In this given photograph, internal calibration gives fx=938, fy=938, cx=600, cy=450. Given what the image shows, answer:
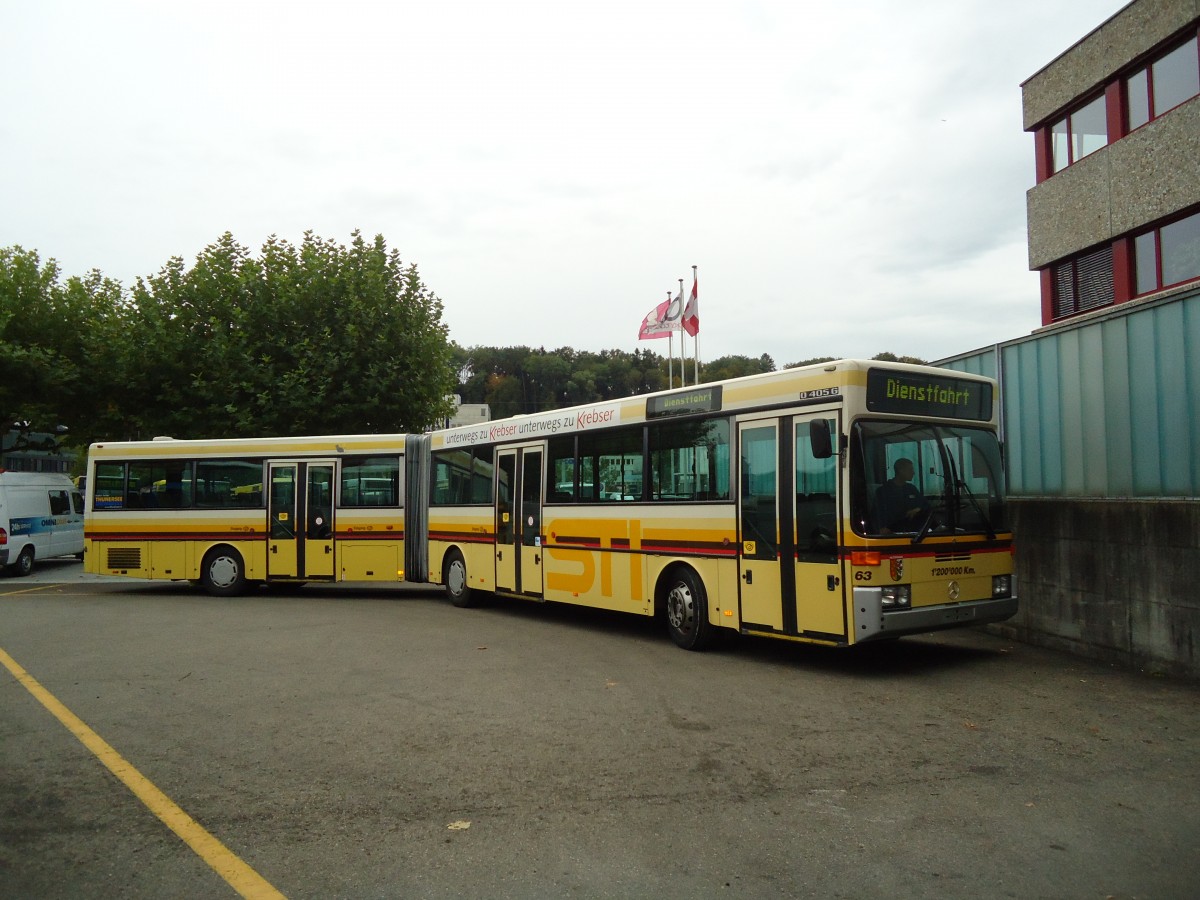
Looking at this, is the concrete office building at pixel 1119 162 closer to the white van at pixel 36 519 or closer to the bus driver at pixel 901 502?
the bus driver at pixel 901 502

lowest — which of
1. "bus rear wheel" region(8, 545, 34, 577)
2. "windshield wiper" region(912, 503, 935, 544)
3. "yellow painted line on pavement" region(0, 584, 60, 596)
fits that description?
"yellow painted line on pavement" region(0, 584, 60, 596)

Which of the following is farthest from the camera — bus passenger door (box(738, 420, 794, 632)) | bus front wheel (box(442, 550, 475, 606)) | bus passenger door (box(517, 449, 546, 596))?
bus front wheel (box(442, 550, 475, 606))

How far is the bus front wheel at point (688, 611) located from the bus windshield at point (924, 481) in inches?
97.7

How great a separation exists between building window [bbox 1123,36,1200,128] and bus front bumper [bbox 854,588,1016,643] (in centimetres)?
1223

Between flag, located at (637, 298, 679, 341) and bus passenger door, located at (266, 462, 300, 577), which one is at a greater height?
flag, located at (637, 298, 679, 341)

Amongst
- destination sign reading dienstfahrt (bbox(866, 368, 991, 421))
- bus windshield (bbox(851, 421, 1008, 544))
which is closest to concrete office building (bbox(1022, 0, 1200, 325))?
destination sign reading dienstfahrt (bbox(866, 368, 991, 421))

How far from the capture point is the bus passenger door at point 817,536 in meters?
8.91

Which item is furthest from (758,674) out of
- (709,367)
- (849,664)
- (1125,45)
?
(709,367)

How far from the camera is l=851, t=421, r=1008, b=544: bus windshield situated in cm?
884

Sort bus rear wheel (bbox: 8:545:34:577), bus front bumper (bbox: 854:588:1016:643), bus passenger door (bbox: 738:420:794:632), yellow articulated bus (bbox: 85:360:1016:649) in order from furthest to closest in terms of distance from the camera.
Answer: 1. bus rear wheel (bbox: 8:545:34:577)
2. bus passenger door (bbox: 738:420:794:632)
3. yellow articulated bus (bbox: 85:360:1016:649)
4. bus front bumper (bbox: 854:588:1016:643)

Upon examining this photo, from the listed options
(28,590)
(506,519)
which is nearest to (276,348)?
(28,590)

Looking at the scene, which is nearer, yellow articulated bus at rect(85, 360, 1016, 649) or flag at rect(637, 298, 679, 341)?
yellow articulated bus at rect(85, 360, 1016, 649)

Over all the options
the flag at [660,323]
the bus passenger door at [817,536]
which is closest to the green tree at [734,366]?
the flag at [660,323]

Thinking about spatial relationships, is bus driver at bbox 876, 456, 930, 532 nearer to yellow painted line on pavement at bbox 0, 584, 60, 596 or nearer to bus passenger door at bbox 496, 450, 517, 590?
bus passenger door at bbox 496, 450, 517, 590
